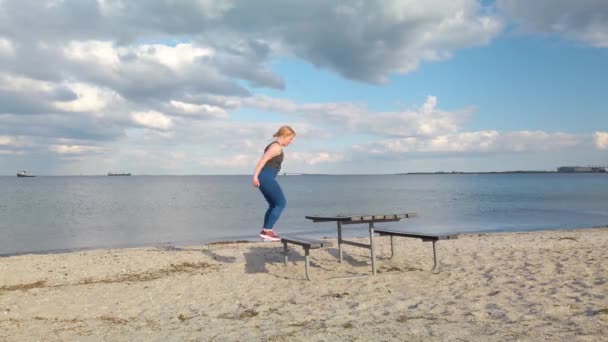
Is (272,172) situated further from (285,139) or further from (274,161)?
(285,139)

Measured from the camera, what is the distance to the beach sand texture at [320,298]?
196 inches

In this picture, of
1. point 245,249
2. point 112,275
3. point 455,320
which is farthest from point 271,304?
point 245,249

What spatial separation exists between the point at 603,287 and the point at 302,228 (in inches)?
717

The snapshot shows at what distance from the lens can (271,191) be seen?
759cm

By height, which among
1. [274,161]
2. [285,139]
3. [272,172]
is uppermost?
[285,139]

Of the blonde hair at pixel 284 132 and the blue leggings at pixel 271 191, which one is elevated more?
the blonde hair at pixel 284 132

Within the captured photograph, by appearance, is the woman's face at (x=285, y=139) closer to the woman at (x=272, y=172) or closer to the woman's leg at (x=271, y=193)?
the woman at (x=272, y=172)

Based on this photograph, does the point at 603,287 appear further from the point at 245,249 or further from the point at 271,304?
the point at 245,249

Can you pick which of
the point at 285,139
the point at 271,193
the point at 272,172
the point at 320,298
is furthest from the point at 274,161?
the point at 320,298

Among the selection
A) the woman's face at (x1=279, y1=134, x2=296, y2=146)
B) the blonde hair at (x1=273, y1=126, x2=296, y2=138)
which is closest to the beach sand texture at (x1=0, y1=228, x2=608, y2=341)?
the woman's face at (x1=279, y1=134, x2=296, y2=146)

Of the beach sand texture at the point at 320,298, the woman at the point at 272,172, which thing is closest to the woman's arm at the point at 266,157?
the woman at the point at 272,172

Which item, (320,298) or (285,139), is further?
(285,139)

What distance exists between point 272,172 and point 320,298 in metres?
2.12

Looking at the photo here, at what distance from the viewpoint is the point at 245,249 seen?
12500mm
